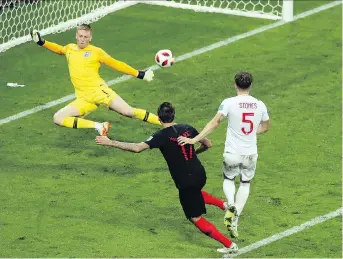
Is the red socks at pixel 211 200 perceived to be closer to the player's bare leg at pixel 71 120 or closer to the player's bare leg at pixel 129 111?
the player's bare leg at pixel 71 120

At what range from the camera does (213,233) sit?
51.4 ft

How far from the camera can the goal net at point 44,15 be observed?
78.9 feet

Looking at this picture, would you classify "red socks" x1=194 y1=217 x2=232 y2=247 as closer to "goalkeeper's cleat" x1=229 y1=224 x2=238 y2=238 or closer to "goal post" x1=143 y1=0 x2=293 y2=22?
"goalkeeper's cleat" x1=229 y1=224 x2=238 y2=238

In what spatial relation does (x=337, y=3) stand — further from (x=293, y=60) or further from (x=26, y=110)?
(x=26, y=110)

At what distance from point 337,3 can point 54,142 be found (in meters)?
8.57

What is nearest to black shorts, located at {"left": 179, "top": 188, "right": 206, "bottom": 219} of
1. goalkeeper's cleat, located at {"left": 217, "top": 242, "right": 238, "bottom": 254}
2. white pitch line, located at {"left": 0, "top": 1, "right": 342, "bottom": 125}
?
goalkeeper's cleat, located at {"left": 217, "top": 242, "right": 238, "bottom": 254}

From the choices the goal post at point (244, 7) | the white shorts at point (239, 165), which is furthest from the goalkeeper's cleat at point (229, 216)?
the goal post at point (244, 7)

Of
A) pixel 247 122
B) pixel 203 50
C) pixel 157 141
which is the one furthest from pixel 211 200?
pixel 203 50

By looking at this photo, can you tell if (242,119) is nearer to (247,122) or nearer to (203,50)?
(247,122)

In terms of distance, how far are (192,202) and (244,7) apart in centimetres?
1049

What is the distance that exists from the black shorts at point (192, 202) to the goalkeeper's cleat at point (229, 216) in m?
0.34

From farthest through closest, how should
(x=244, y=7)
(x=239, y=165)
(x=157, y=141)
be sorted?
(x=244, y=7) < (x=239, y=165) < (x=157, y=141)

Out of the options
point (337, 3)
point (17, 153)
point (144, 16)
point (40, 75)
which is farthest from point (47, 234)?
point (337, 3)

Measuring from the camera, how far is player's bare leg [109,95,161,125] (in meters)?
19.3
